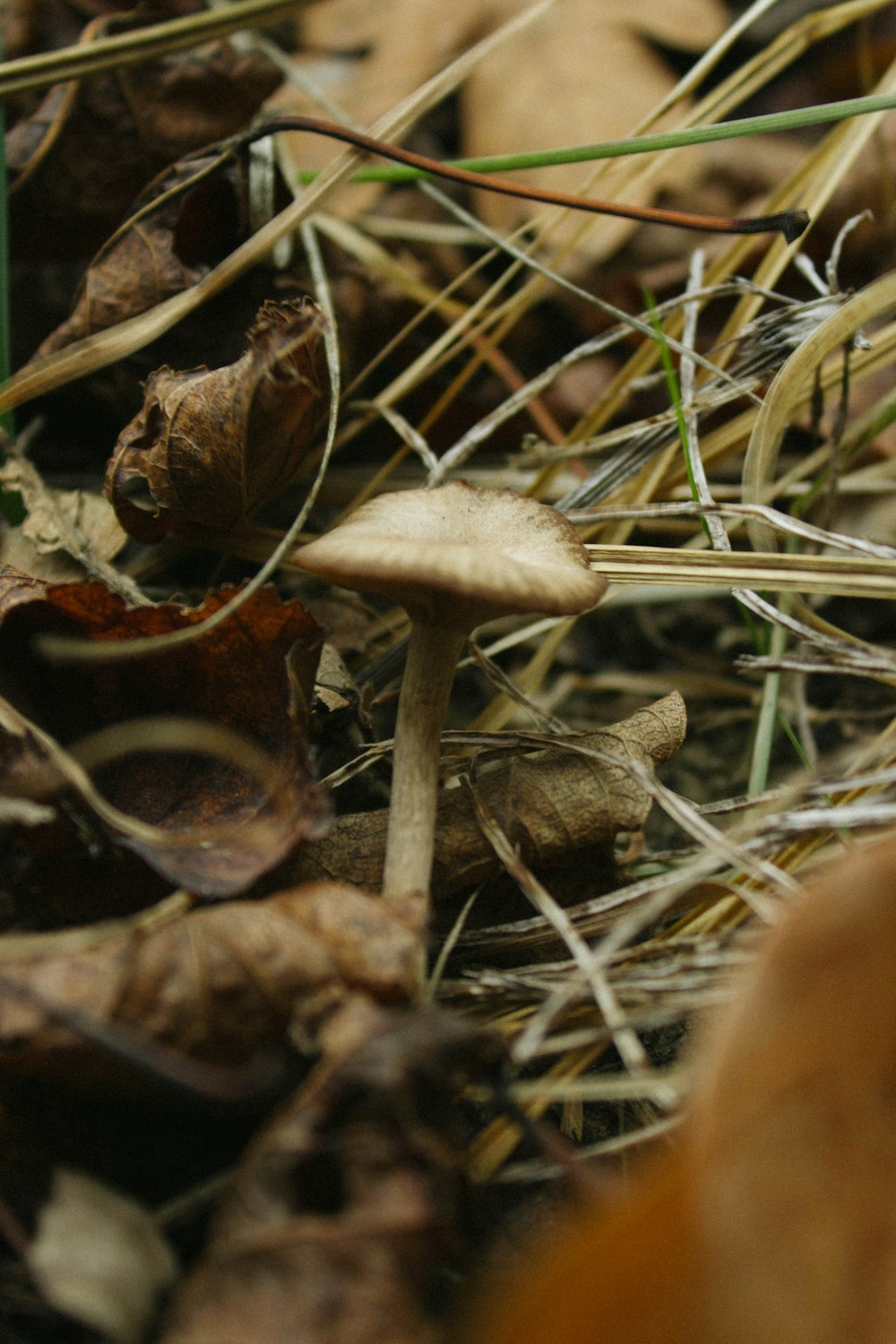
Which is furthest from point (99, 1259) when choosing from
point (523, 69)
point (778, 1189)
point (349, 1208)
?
point (523, 69)

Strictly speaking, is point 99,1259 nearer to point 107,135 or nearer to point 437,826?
point 437,826

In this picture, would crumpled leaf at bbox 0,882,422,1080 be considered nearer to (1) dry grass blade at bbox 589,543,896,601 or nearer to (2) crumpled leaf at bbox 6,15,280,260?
(1) dry grass blade at bbox 589,543,896,601

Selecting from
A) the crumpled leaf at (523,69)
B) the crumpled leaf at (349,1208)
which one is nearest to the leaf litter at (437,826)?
the crumpled leaf at (349,1208)

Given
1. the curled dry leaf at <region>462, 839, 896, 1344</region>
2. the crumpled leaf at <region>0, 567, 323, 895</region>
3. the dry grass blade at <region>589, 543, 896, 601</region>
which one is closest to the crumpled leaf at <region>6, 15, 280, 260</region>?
the crumpled leaf at <region>0, 567, 323, 895</region>

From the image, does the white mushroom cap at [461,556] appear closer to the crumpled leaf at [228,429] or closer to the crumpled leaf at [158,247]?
the crumpled leaf at [228,429]

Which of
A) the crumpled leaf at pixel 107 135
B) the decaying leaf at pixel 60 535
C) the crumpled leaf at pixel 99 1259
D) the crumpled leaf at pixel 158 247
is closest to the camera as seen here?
the crumpled leaf at pixel 99 1259

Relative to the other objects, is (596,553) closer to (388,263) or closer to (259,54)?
(388,263)

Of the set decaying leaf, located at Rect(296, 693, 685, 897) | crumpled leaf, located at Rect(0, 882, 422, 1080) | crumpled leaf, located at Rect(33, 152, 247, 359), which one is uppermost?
crumpled leaf, located at Rect(33, 152, 247, 359)
